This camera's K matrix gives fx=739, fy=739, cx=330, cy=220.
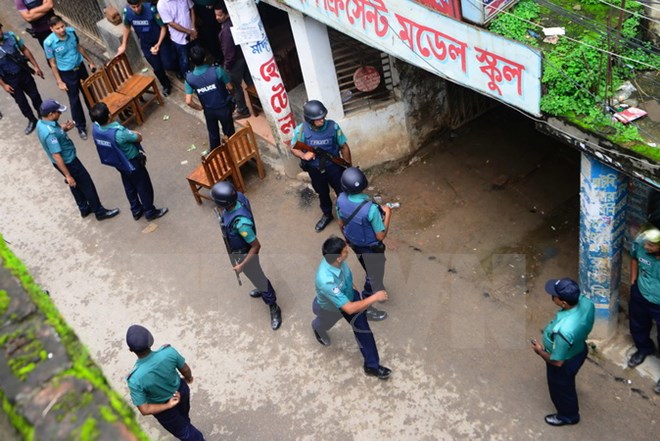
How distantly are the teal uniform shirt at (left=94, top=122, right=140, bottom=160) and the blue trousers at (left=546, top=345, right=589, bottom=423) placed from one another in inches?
202

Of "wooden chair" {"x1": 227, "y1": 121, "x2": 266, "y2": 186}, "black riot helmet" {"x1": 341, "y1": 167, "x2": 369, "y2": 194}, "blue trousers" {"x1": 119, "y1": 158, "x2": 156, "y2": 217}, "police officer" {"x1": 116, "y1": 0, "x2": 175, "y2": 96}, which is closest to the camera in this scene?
"black riot helmet" {"x1": 341, "y1": 167, "x2": 369, "y2": 194}

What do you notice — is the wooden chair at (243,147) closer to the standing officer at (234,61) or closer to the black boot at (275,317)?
the standing officer at (234,61)

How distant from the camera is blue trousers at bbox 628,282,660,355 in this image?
626 centimetres

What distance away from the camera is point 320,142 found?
771 centimetres

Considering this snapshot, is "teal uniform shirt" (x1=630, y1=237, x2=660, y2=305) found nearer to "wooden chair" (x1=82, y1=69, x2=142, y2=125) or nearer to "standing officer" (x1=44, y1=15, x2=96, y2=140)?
"wooden chair" (x1=82, y1=69, x2=142, y2=125)

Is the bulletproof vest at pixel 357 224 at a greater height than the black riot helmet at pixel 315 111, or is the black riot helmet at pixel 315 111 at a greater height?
the black riot helmet at pixel 315 111

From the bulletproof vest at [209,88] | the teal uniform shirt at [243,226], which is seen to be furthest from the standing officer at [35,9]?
the teal uniform shirt at [243,226]

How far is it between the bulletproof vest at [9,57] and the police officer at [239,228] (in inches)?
202

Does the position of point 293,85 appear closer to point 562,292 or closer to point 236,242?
point 236,242

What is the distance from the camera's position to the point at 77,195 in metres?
9.38

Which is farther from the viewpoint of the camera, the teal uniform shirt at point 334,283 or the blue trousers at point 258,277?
the blue trousers at point 258,277

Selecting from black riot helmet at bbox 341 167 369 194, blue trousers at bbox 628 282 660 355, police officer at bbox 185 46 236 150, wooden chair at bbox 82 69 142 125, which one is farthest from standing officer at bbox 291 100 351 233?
wooden chair at bbox 82 69 142 125

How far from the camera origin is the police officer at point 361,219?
664 centimetres

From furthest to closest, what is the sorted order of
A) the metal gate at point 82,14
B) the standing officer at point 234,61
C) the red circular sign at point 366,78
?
the metal gate at point 82,14
the standing officer at point 234,61
the red circular sign at point 366,78
